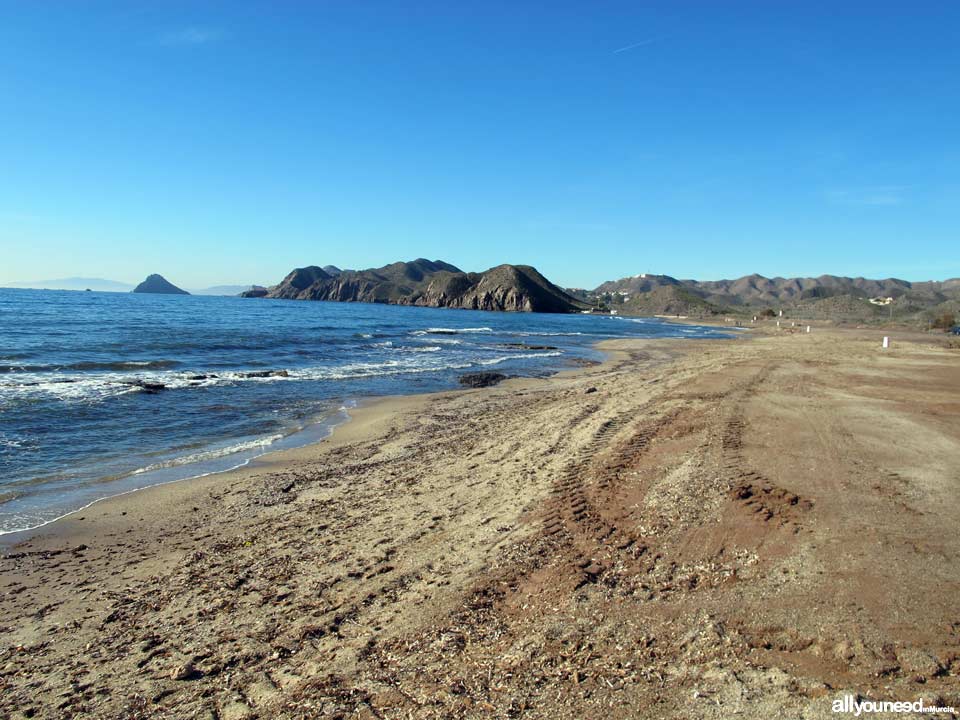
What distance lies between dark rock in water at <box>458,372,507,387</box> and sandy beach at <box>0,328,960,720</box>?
39.7 ft

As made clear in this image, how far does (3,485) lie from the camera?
30.2ft

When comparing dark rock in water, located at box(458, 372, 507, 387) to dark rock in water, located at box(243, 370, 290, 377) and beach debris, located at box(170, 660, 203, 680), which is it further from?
beach debris, located at box(170, 660, 203, 680)

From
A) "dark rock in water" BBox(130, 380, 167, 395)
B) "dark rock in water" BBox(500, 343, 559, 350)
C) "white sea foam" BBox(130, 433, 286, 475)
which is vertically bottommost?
"white sea foam" BBox(130, 433, 286, 475)

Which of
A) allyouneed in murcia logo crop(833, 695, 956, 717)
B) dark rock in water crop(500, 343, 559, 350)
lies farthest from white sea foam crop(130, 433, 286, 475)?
dark rock in water crop(500, 343, 559, 350)

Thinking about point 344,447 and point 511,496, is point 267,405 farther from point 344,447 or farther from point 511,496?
point 511,496

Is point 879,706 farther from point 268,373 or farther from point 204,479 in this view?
point 268,373

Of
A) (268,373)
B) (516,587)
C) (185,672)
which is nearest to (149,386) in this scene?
(268,373)

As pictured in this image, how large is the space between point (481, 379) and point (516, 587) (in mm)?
18556

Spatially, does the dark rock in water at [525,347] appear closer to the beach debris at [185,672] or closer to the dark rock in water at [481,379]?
the dark rock in water at [481,379]

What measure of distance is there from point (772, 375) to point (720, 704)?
64.2 ft

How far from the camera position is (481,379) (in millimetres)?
23578

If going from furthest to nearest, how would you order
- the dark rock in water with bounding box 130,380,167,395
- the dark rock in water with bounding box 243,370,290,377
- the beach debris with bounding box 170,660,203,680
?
the dark rock in water with bounding box 243,370,290,377 → the dark rock in water with bounding box 130,380,167,395 → the beach debris with bounding box 170,660,203,680

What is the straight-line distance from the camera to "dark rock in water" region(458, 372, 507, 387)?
74.0ft

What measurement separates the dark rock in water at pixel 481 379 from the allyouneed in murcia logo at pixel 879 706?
62.6 feet
